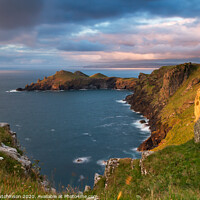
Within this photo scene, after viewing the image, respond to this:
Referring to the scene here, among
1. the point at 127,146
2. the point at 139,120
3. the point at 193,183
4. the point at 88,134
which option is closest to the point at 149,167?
the point at 193,183

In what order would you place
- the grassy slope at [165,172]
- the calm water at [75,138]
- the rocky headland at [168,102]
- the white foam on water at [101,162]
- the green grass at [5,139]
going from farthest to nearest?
the rocky headland at [168,102]
the white foam on water at [101,162]
the calm water at [75,138]
the green grass at [5,139]
the grassy slope at [165,172]

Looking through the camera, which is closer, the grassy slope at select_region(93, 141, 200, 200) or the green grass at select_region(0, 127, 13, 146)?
the grassy slope at select_region(93, 141, 200, 200)

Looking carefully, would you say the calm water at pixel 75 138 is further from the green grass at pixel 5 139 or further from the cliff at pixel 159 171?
the green grass at pixel 5 139

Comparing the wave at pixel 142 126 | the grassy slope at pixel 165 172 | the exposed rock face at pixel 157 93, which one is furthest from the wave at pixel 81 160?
the grassy slope at pixel 165 172

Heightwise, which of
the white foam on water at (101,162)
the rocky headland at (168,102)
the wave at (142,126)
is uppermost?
the rocky headland at (168,102)

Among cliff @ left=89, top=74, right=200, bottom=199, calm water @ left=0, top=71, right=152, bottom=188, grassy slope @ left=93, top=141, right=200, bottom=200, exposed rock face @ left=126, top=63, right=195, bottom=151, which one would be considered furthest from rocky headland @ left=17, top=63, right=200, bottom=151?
grassy slope @ left=93, top=141, right=200, bottom=200

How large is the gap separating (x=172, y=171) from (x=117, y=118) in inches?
4238

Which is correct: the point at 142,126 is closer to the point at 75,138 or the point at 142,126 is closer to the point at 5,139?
the point at 75,138

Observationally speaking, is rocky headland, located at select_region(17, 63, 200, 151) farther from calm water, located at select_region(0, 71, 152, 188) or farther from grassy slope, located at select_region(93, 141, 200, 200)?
grassy slope, located at select_region(93, 141, 200, 200)

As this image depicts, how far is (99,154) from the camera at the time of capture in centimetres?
7512

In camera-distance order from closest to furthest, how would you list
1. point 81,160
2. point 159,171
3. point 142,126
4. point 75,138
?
point 159,171 → point 81,160 → point 75,138 → point 142,126

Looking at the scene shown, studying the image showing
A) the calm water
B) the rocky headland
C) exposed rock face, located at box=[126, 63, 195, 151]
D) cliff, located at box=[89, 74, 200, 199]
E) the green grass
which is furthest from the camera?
exposed rock face, located at box=[126, 63, 195, 151]

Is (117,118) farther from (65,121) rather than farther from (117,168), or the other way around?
(117,168)

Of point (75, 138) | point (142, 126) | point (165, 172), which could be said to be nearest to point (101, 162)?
point (75, 138)
